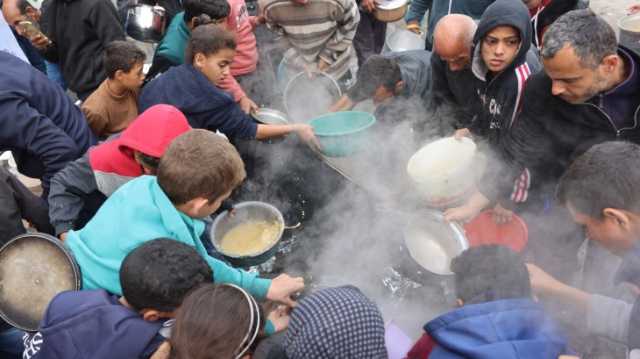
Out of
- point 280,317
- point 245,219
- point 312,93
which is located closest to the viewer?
point 280,317

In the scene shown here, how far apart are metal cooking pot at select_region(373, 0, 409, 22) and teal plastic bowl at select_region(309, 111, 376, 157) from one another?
1933mm

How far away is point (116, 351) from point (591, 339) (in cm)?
214

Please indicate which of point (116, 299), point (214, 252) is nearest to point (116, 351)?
point (116, 299)

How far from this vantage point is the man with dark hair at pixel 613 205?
62.5 inches

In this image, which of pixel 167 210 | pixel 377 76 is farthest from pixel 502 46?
pixel 167 210

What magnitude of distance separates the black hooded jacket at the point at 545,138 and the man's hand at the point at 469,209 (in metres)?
0.09

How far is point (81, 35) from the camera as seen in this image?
3.57 m

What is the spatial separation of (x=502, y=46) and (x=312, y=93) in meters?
1.70

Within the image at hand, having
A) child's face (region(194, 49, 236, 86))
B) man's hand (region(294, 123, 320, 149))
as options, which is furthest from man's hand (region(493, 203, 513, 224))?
child's face (region(194, 49, 236, 86))

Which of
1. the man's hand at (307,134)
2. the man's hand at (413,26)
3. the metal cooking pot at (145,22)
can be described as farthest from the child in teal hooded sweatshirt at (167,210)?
the man's hand at (413,26)

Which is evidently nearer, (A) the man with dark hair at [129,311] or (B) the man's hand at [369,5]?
(A) the man with dark hair at [129,311]

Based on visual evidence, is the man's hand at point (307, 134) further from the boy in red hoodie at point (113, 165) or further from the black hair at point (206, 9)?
the black hair at point (206, 9)

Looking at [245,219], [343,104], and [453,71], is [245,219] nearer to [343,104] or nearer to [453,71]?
[343,104]

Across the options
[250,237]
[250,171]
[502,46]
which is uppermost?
[502,46]
